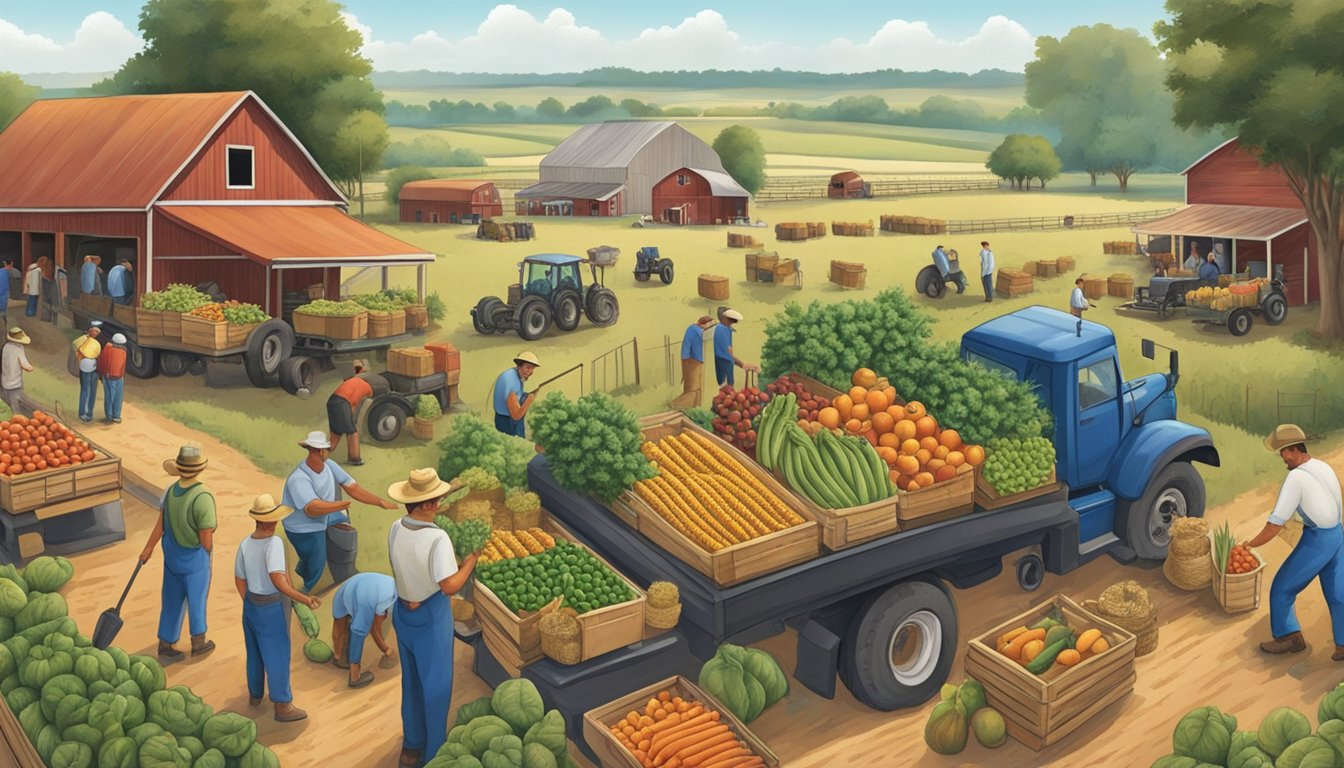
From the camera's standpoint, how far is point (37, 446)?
1438 centimetres

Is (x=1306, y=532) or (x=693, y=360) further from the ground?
(x=693, y=360)

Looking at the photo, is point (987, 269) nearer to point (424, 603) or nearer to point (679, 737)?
point (679, 737)

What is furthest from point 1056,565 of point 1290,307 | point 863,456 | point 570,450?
point 1290,307

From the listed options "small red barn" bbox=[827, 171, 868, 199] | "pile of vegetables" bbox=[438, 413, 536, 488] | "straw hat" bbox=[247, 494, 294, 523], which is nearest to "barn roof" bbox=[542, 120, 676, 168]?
"small red barn" bbox=[827, 171, 868, 199]

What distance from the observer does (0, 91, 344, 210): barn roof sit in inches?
931

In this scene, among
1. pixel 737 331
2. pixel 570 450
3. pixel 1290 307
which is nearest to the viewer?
pixel 570 450

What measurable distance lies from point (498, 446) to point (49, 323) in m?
15.7

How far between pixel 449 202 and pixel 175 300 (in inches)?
1056

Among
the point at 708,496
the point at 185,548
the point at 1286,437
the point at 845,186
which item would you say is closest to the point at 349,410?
the point at 185,548

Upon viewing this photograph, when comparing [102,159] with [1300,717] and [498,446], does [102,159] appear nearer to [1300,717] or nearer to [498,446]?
[498,446]

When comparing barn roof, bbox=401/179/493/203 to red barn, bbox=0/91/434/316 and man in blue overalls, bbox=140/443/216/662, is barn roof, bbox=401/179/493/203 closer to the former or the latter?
red barn, bbox=0/91/434/316

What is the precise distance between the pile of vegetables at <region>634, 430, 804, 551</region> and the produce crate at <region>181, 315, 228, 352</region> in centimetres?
1098

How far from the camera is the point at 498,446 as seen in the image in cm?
1402

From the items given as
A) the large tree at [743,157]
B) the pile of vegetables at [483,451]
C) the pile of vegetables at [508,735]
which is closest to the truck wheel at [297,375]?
the pile of vegetables at [483,451]
